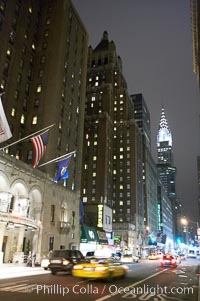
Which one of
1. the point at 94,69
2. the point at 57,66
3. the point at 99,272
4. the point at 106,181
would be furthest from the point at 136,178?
the point at 99,272

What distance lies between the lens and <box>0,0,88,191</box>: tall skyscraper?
52.8m

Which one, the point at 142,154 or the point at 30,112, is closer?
the point at 30,112

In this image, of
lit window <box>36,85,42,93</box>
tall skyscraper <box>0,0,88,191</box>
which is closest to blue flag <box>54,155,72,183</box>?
tall skyscraper <box>0,0,88,191</box>

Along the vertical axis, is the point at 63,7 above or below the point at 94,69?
below

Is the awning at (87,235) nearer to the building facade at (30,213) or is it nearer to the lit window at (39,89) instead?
the building facade at (30,213)

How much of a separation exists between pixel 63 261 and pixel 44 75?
139 ft

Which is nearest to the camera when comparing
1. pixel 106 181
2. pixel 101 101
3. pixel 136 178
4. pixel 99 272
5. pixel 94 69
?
pixel 99 272

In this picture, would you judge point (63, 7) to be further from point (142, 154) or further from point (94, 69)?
point (142, 154)

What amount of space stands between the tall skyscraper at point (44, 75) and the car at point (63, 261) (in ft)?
77.4

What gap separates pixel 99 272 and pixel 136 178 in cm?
10928

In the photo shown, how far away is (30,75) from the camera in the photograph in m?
59.8

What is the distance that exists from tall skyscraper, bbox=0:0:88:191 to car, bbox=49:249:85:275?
77.4 ft

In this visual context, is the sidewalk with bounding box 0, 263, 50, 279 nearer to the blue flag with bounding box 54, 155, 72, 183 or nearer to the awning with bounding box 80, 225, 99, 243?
the blue flag with bounding box 54, 155, 72, 183

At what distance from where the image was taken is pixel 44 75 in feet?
194
